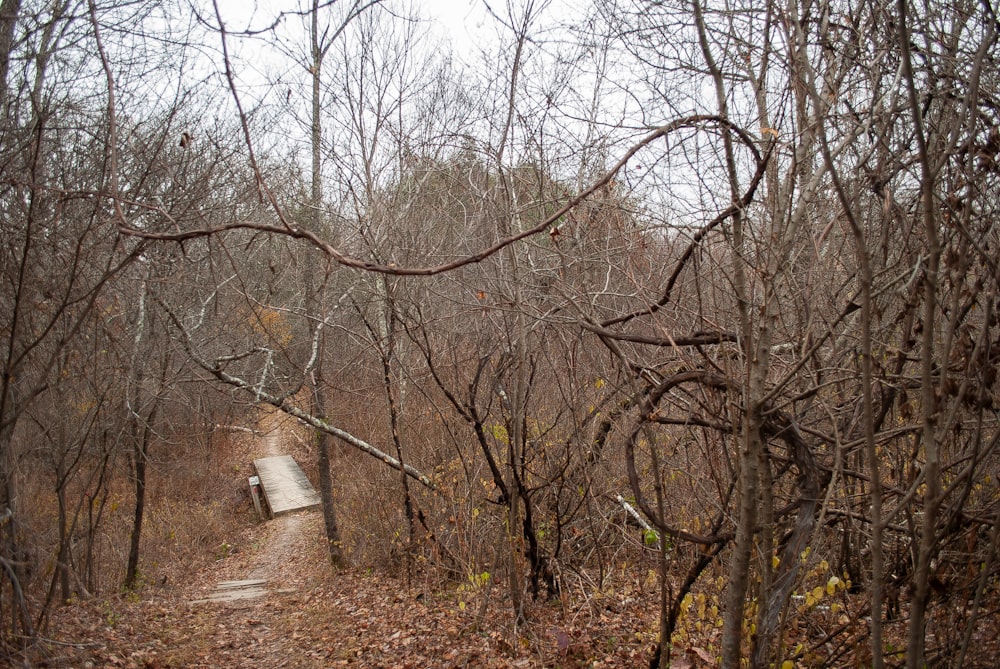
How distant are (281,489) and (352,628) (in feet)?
28.5

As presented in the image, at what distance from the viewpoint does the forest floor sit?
5.41 meters

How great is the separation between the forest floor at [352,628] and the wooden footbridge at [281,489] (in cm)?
387

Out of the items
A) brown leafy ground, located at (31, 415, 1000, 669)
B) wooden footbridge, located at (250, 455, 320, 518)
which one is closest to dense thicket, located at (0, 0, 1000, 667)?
brown leafy ground, located at (31, 415, 1000, 669)

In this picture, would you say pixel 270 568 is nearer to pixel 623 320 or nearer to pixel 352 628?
pixel 352 628

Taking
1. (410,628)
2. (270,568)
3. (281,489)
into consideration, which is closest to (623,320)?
(410,628)

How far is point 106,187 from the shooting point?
198 inches

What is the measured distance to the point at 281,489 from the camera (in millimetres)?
15422

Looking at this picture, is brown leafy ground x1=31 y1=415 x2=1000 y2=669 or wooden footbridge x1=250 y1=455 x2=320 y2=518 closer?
brown leafy ground x1=31 y1=415 x2=1000 y2=669

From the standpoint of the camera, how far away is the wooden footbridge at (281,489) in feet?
47.3

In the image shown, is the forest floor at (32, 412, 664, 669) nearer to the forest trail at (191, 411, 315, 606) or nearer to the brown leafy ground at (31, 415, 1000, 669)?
the brown leafy ground at (31, 415, 1000, 669)

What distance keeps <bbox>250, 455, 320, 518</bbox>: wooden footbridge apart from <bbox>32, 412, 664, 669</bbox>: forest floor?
3867mm

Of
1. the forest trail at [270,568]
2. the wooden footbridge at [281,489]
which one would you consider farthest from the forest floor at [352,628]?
the wooden footbridge at [281,489]

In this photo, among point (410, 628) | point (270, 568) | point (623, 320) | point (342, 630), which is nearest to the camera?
point (623, 320)

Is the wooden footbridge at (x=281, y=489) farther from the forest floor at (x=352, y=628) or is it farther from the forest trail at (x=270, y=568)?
the forest floor at (x=352, y=628)
